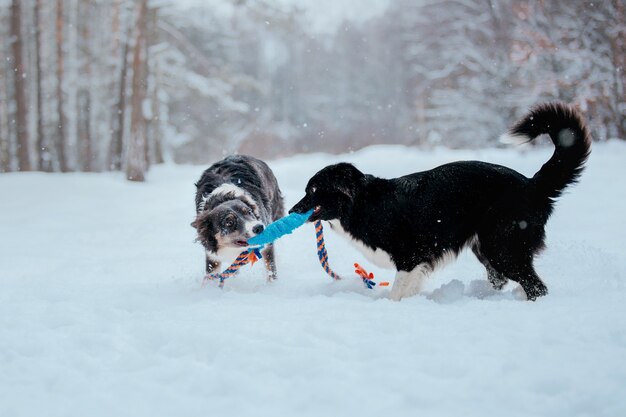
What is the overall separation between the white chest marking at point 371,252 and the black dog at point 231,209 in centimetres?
77

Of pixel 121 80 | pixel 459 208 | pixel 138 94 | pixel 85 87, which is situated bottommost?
pixel 459 208

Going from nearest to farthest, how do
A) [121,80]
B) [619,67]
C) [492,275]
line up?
[492,275]
[619,67]
[121,80]

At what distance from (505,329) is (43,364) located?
2519mm

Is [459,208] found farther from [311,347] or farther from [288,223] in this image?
[311,347]

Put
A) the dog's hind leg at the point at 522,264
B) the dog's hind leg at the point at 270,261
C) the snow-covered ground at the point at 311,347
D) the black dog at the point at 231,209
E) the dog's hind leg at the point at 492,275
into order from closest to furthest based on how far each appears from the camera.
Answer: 1. the snow-covered ground at the point at 311,347
2. the dog's hind leg at the point at 522,264
3. the dog's hind leg at the point at 492,275
4. the black dog at the point at 231,209
5. the dog's hind leg at the point at 270,261

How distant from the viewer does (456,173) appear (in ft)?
13.6

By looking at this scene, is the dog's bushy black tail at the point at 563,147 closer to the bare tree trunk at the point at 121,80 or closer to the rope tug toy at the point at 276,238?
the rope tug toy at the point at 276,238

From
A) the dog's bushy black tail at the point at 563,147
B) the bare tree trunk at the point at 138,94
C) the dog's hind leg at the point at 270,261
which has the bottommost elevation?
the dog's hind leg at the point at 270,261

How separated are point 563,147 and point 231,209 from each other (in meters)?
2.99

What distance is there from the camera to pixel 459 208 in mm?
4059

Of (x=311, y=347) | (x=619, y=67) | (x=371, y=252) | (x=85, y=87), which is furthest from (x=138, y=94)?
(x=619, y=67)

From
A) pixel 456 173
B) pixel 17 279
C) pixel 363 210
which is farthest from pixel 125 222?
pixel 456 173

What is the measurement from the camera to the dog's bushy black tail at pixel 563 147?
3.91m

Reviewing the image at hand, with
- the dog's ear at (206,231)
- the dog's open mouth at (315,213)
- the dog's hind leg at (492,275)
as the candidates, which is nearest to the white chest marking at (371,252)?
the dog's open mouth at (315,213)
